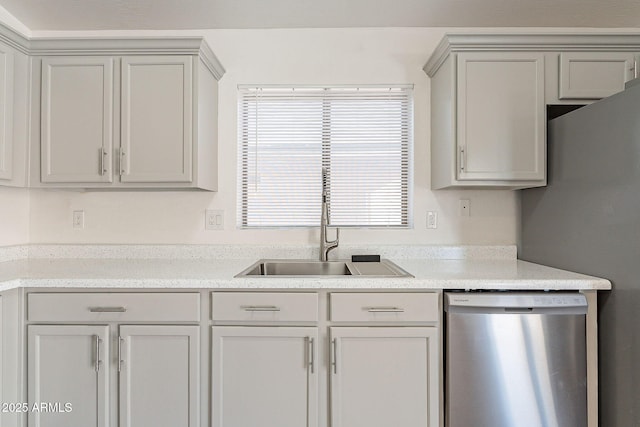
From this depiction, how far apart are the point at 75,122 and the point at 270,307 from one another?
1463 mm

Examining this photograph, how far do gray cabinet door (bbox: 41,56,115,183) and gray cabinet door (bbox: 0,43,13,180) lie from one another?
0.14m

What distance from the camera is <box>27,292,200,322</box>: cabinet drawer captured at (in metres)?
1.60

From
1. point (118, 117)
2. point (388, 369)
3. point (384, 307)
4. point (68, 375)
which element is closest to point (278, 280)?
point (384, 307)

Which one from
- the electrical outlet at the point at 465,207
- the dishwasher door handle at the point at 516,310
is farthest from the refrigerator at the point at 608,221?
the electrical outlet at the point at 465,207

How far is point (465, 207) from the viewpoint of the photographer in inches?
91.1

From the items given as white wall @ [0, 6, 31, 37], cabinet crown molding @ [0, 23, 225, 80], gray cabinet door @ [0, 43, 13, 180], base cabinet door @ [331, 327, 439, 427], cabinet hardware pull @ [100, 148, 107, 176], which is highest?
white wall @ [0, 6, 31, 37]

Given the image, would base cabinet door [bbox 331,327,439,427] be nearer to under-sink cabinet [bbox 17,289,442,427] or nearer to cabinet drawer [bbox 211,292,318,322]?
under-sink cabinet [bbox 17,289,442,427]

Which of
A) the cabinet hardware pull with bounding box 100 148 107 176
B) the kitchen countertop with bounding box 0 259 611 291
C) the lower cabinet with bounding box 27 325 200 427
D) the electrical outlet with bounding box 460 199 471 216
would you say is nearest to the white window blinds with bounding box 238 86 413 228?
the electrical outlet with bounding box 460 199 471 216

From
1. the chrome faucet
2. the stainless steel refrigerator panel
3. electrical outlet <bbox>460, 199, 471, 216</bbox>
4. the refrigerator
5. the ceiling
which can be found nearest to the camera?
the refrigerator

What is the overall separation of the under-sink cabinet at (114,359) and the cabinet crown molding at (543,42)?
182 centimetres

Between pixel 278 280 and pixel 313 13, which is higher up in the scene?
pixel 313 13

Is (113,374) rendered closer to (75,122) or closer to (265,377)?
(265,377)

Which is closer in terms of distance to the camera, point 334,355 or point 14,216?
point 334,355

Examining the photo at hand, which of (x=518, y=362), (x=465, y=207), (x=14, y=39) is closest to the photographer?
(x=518, y=362)
